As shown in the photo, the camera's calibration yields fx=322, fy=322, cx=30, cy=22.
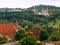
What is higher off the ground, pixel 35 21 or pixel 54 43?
pixel 54 43

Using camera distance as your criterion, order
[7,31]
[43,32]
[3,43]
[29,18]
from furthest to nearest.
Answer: [29,18] → [7,31] → [43,32] → [3,43]

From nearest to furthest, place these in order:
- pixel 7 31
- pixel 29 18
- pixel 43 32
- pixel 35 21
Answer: pixel 43 32 < pixel 7 31 < pixel 35 21 < pixel 29 18

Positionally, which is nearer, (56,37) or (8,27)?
(56,37)

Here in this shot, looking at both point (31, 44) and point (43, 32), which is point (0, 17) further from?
point (31, 44)

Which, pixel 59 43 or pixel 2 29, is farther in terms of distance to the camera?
pixel 2 29

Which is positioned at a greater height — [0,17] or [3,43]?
[3,43]

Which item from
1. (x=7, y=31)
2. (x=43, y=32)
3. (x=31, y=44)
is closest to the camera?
(x=31, y=44)

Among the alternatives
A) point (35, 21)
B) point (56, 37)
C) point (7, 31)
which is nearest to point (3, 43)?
point (56, 37)

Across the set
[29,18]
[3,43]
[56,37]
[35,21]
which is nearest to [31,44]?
[3,43]

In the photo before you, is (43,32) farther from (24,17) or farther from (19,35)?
(24,17)
